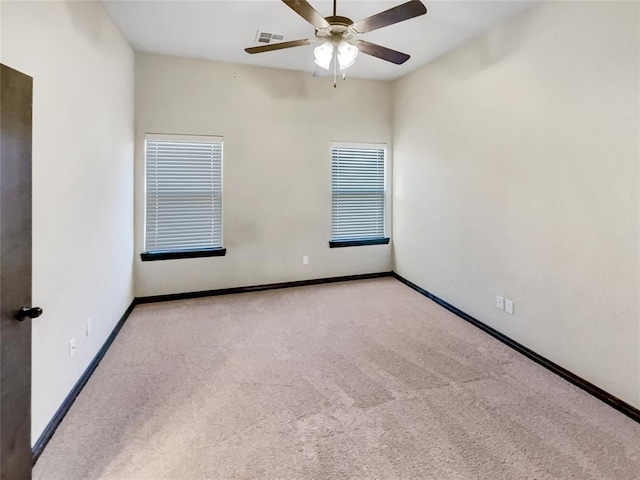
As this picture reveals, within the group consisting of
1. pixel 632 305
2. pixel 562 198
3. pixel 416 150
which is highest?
pixel 416 150

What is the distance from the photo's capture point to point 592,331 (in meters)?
2.36

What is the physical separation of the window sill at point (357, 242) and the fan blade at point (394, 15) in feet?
9.53

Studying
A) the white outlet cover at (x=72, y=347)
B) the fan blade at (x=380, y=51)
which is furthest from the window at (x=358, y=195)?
the white outlet cover at (x=72, y=347)

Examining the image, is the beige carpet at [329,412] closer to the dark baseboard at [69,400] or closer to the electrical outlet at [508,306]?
the dark baseboard at [69,400]

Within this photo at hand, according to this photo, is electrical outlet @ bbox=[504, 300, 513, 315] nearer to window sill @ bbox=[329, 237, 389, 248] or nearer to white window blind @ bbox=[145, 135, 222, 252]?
window sill @ bbox=[329, 237, 389, 248]

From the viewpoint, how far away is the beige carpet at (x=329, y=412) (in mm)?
1673

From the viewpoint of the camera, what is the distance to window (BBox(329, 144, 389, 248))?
4.78 meters

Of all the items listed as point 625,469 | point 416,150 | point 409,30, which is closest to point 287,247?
point 416,150

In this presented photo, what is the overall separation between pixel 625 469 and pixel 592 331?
0.95 metres

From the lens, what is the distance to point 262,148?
4.34 m

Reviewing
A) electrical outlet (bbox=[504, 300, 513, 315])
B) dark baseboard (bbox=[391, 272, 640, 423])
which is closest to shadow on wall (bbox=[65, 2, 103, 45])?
electrical outlet (bbox=[504, 300, 513, 315])

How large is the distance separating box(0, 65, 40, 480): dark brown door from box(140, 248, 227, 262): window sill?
2638mm

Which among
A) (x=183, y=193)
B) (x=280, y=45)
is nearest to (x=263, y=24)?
(x=280, y=45)

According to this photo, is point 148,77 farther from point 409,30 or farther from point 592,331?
point 592,331
